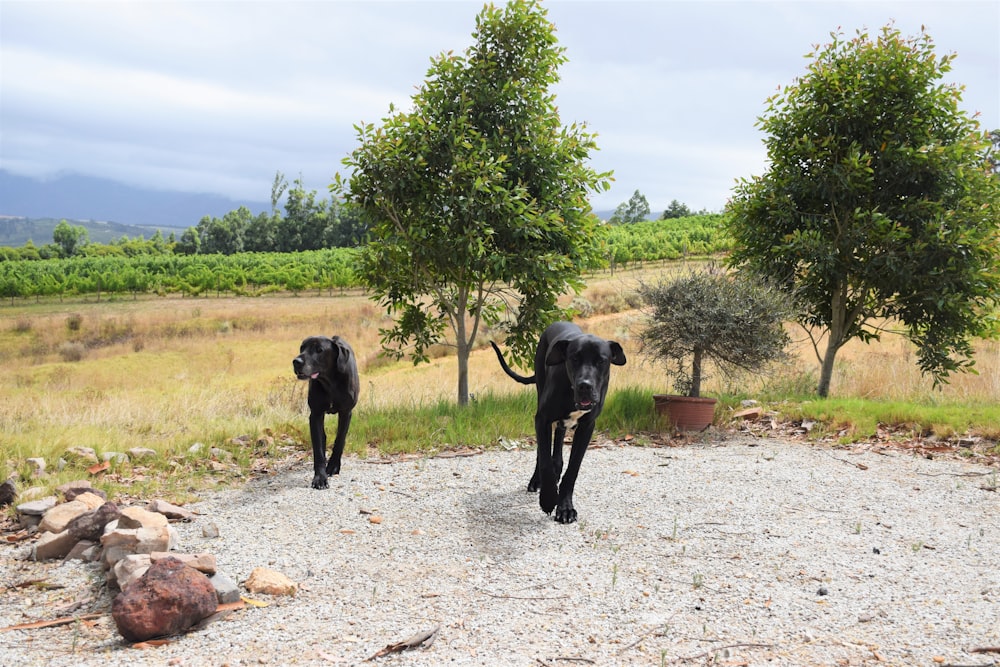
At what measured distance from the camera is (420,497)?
7008 mm

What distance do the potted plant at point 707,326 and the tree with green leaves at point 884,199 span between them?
195 cm

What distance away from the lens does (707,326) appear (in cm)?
1038

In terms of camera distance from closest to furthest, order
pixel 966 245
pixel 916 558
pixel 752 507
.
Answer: pixel 916 558 < pixel 752 507 < pixel 966 245

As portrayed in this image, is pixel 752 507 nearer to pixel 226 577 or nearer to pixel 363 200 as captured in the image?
pixel 226 577

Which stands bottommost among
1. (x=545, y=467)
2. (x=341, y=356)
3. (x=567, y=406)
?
(x=545, y=467)

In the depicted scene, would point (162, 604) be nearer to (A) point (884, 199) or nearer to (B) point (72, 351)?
(A) point (884, 199)

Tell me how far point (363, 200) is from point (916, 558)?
877cm

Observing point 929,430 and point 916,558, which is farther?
point 929,430

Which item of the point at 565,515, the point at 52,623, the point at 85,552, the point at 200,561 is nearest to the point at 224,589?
the point at 200,561

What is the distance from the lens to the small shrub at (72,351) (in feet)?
102

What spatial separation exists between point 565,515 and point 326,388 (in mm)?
2864

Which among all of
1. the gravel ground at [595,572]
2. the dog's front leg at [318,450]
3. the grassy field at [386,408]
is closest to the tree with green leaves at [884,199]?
the grassy field at [386,408]

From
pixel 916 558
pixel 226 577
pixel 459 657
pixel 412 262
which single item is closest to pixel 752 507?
pixel 916 558

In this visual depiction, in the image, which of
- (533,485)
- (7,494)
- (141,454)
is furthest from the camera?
(141,454)
